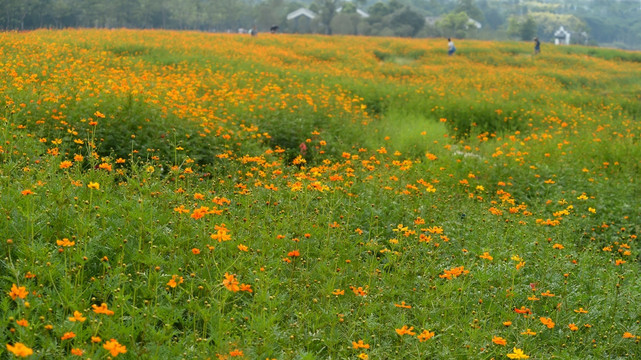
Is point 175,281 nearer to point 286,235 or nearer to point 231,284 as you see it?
point 231,284

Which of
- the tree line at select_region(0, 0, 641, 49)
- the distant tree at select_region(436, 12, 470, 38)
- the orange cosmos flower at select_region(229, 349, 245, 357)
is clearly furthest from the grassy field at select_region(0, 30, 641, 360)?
the distant tree at select_region(436, 12, 470, 38)

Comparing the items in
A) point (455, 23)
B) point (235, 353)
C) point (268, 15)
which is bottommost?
point (235, 353)

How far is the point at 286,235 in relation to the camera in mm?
4551

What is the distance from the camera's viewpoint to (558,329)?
3912mm

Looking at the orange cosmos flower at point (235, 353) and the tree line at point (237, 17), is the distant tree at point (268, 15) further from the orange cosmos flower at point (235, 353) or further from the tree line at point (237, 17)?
the orange cosmos flower at point (235, 353)

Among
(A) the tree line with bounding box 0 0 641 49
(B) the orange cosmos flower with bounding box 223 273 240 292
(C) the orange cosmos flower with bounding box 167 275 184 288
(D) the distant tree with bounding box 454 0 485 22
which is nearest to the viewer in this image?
(B) the orange cosmos flower with bounding box 223 273 240 292

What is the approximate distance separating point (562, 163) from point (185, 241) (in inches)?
251

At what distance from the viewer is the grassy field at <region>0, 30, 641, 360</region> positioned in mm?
3270

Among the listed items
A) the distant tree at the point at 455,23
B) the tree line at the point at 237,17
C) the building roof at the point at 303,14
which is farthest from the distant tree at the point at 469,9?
the building roof at the point at 303,14

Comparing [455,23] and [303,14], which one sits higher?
[303,14]

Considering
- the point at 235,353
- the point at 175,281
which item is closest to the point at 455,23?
the point at 175,281

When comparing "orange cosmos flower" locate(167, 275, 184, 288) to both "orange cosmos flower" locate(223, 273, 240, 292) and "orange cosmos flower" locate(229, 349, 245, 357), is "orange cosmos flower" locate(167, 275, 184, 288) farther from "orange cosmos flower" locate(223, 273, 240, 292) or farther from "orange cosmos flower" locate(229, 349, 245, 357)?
"orange cosmos flower" locate(229, 349, 245, 357)

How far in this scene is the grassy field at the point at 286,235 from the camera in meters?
3.27

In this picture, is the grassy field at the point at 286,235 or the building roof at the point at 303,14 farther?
the building roof at the point at 303,14
